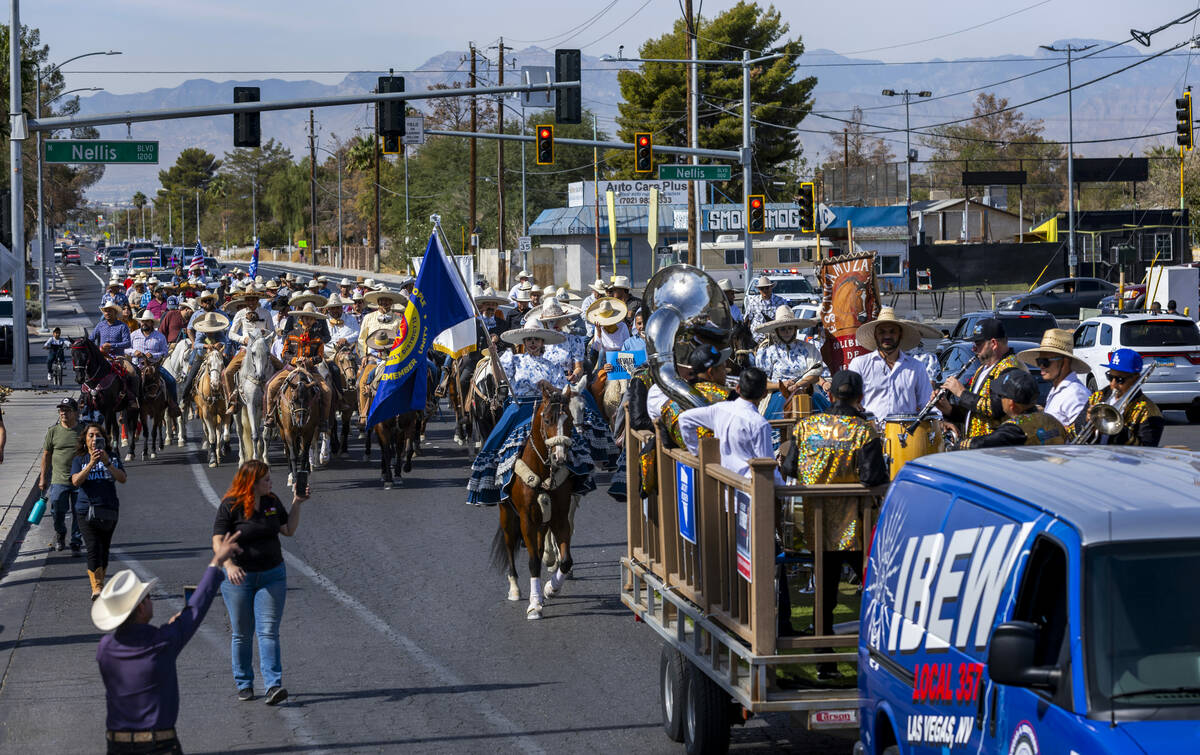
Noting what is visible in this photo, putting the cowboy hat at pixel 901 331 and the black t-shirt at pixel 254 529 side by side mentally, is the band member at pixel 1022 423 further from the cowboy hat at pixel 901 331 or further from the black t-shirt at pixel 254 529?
the black t-shirt at pixel 254 529

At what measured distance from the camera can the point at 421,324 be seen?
1549cm

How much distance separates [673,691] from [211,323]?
16.5 m

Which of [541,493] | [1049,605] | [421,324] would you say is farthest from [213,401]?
[1049,605]

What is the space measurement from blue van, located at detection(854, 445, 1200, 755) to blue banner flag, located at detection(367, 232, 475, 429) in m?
9.29

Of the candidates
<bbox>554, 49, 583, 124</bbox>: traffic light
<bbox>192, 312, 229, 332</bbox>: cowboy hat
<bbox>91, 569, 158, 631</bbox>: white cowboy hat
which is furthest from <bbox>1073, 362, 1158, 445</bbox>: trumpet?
<bbox>554, 49, 583, 124</bbox>: traffic light

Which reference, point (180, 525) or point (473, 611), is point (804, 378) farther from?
point (180, 525)

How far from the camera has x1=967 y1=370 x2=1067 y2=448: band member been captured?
329 inches

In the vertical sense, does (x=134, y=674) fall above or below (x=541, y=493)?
below

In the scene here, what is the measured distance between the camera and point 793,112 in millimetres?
92625

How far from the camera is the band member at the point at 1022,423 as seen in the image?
8352 mm

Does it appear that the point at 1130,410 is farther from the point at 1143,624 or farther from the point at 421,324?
the point at 421,324

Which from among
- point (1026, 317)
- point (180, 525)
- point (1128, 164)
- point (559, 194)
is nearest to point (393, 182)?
point (559, 194)

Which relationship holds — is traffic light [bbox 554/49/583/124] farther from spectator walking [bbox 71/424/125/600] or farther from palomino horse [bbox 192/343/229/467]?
spectator walking [bbox 71/424/125/600]

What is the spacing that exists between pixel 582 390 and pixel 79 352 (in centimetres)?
896
